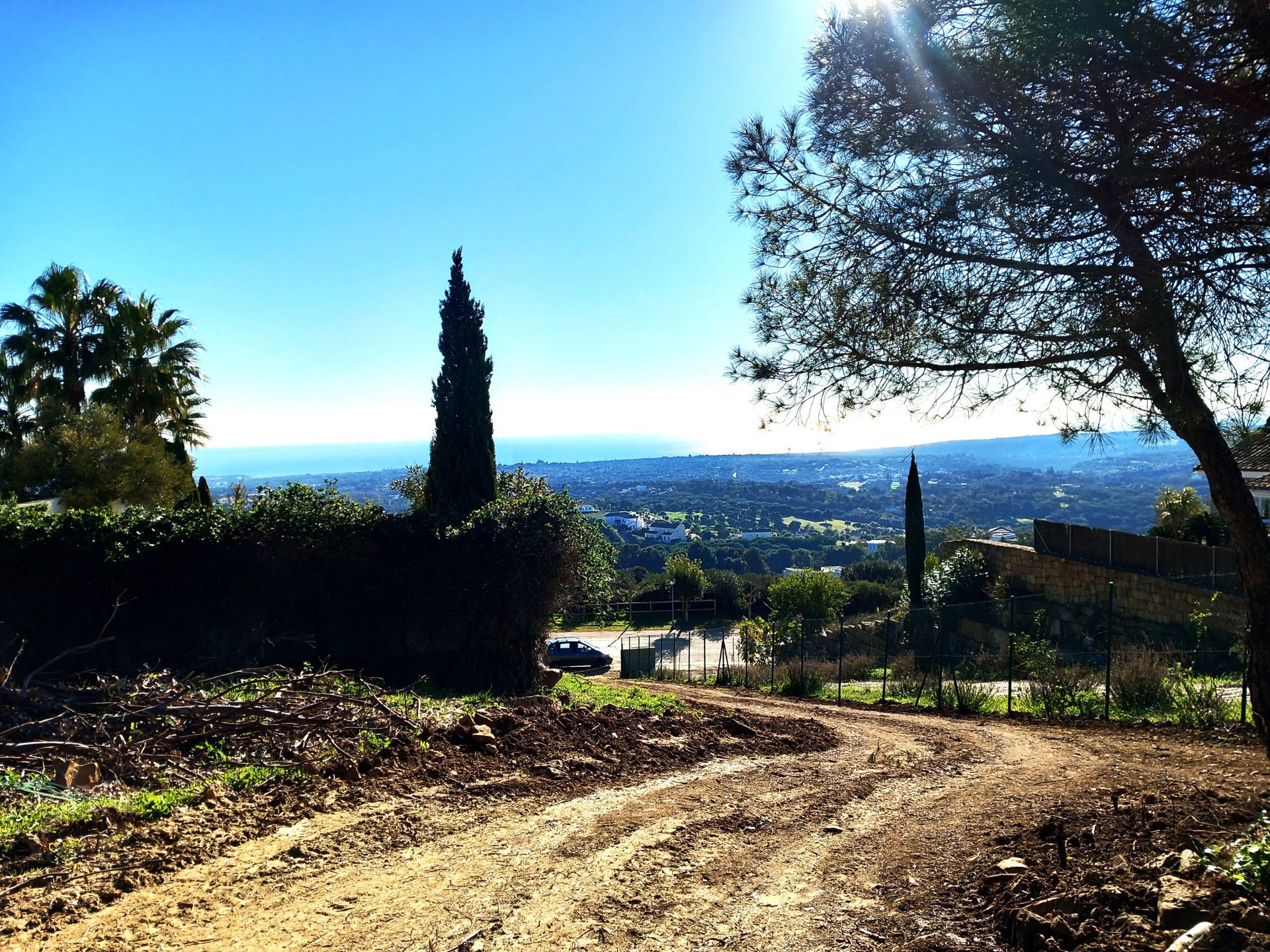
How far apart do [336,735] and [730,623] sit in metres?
31.9

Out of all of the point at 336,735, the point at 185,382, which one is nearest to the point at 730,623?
the point at 185,382

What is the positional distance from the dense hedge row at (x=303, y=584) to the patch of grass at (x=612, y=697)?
3.75 feet

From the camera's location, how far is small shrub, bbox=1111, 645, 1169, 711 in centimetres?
1098

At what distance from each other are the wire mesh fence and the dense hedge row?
22.6 ft

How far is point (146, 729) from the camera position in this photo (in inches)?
246

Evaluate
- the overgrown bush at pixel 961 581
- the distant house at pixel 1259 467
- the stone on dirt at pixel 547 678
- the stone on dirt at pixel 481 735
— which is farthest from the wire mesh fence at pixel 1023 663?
the stone on dirt at pixel 481 735

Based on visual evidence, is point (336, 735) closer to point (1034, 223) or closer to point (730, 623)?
point (1034, 223)

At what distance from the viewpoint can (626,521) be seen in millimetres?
94125

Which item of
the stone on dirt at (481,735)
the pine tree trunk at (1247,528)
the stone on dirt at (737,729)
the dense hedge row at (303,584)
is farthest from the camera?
the dense hedge row at (303,584)

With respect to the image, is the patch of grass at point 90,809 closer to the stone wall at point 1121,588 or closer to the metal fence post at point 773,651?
the stone wall at point 1121,588

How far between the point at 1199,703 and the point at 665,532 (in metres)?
77.6

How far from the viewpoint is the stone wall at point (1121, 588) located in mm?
14312

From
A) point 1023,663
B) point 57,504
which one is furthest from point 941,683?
point 57,504

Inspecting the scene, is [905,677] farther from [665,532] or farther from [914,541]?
[665,532]
